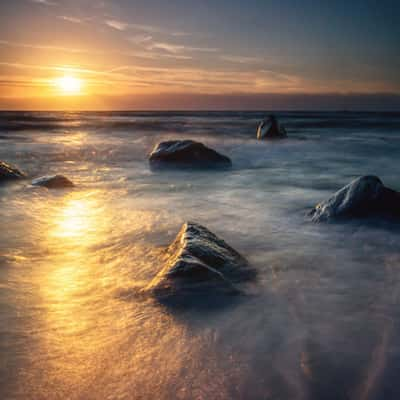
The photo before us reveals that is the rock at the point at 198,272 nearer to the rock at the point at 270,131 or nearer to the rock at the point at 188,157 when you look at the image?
the rock at the point at 188,157

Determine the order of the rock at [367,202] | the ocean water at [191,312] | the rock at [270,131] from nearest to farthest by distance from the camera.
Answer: the ocean water at [191,312] < the rock at [367,202] < the rock at [270,131]

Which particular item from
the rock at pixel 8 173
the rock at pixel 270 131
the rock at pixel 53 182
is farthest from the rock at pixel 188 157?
the rock at pixel 270 131

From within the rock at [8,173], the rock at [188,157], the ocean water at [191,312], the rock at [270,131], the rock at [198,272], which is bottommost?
the ocean water at [191,312]

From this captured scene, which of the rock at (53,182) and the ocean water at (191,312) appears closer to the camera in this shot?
the ocean water at (191,312)

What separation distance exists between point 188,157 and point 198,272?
23.3ft

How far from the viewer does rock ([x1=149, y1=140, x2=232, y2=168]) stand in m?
9.56

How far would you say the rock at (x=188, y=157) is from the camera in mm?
9562

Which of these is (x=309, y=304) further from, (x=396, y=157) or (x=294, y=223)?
(x=396, y=157)

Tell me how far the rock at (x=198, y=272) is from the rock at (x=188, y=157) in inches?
249

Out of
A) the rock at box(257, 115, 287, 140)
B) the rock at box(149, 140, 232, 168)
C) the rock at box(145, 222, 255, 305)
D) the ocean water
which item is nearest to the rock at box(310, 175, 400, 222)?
the ocean water

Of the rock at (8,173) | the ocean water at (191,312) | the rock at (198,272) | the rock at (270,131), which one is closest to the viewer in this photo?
the ocean water at (191,312)

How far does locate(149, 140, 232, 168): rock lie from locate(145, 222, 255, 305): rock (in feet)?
20.8

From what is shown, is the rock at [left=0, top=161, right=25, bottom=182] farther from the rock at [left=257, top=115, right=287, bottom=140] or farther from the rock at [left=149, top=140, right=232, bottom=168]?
the rock at [left=257, top=115, right=287, bottom=140]

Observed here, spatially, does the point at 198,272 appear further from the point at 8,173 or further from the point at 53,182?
the point at 8,173
